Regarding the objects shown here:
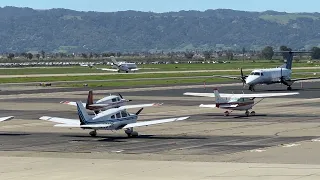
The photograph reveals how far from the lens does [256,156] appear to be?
45719mm

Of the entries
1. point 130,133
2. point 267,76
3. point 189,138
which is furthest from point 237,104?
point 267,76

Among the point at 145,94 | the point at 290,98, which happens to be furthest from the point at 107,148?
the point at 145,94

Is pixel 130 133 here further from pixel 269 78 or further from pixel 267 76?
pixel 269 78

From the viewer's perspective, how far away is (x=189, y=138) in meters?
55.4

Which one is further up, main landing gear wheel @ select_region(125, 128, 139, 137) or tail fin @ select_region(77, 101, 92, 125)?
tail fin @ select_region(77, 101, 92, 125)

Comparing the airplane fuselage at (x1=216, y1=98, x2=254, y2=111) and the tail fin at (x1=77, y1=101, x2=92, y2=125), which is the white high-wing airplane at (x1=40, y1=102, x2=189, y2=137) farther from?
the airplane fuselage at (x1=216, y1=98, x2=254, y2=111)

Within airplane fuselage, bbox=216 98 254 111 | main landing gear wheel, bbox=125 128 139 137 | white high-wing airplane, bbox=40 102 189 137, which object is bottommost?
airplane fuselage, bbox=216 98 254 111

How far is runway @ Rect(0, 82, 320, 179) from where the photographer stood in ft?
153

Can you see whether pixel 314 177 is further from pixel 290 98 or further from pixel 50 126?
pixel 290 98

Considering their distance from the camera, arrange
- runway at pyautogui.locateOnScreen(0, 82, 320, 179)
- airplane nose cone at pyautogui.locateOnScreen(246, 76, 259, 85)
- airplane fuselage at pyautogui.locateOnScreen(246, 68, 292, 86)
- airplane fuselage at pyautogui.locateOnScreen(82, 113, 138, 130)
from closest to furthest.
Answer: runway at pyautogui.locateOnScreen(0, 82, 320, 179)
airplane fuselage at pyautogui.locateOnScreen(82, 113, 138, 130)
airplane nose cone at pyautogui.locateOnScreen(246, 76, 259, 85)
airplane fuselage at pyautogui.locateOnScreen(246, 68, 292, 86)

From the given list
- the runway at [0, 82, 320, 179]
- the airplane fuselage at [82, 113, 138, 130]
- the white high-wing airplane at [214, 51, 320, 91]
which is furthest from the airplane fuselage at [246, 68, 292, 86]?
the airplane fuselage at [82, 113, 138, 130]

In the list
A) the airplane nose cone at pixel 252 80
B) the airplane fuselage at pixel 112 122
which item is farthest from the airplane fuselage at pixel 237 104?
the airplane nose cone at pixel 252 80

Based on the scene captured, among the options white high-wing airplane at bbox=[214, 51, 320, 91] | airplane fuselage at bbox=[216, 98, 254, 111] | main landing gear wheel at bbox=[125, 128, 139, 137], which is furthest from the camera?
white high-wing airplane at bbox=[214, 51, 320, 91]

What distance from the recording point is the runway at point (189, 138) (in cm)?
4660
